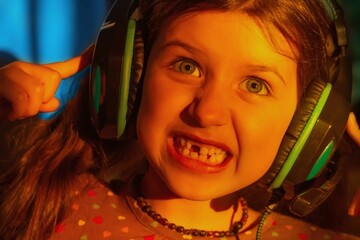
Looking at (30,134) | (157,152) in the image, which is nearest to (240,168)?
(157,152)

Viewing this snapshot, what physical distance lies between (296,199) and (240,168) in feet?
0.46

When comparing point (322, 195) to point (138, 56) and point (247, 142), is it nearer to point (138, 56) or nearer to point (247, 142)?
point (247, 142)

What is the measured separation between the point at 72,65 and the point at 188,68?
27cm

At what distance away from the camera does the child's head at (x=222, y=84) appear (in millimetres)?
1022

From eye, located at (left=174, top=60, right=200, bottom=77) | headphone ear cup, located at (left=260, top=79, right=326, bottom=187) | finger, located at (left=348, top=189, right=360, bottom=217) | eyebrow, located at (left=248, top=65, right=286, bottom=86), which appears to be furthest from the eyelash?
finger, located at (left=348, top=189, right=360, bottom=217)

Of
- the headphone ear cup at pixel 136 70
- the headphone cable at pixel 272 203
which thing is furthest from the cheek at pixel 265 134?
the headphone ear cup at pixel 136 70

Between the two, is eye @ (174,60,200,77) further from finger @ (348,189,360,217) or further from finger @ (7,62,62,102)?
finger @ (348,189,360,217)

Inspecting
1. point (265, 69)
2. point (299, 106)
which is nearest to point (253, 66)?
point (265, 69)

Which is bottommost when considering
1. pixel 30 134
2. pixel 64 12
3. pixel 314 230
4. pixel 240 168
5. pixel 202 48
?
pixel 314 230

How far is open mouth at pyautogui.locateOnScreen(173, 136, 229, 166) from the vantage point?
108 cm

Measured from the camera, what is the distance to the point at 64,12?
4.91ft

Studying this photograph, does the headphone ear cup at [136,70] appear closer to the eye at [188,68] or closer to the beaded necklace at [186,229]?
the eye at [188,68]

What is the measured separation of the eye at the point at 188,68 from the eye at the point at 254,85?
0.09m

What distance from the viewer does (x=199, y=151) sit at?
3.57ft
